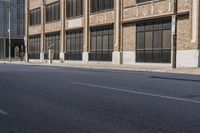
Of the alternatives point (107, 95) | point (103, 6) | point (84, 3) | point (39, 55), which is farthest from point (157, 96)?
point (39, 55)

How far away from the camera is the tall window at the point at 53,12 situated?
191ft

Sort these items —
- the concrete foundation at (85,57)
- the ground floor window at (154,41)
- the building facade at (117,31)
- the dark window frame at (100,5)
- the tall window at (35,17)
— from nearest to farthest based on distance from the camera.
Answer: the building facade at (117,31) < the ground floor window at (154,41) < the dark window frame at (100,5) < the concrete foundation at (85,57) < the tall window at (35,17)

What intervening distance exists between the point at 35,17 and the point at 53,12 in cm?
771

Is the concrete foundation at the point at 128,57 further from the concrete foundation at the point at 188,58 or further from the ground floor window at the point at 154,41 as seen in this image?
the concrete foundation at the point at 188,58

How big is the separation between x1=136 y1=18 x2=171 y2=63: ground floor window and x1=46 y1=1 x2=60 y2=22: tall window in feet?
64.2

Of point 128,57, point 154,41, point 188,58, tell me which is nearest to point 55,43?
point 128,57

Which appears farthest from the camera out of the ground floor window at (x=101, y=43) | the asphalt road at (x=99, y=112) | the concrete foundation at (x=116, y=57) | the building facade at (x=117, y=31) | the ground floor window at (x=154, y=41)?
the ground floor window at (x=101, y=43)

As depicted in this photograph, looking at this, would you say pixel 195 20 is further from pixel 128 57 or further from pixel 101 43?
pixel 101 43

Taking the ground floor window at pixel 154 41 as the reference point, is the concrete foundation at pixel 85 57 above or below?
below

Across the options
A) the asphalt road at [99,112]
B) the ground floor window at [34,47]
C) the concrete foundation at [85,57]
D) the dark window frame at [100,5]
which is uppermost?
the dark window frame at [100,5]

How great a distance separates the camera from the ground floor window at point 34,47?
6538 cm

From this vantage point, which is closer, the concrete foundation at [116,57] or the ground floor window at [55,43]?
the concrete foundation at [116,57]

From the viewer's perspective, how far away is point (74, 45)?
53656 mm

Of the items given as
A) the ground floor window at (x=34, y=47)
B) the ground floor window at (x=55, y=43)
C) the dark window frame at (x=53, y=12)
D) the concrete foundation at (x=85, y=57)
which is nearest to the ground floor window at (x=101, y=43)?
the concrete foundation at (x=85, y=57)
